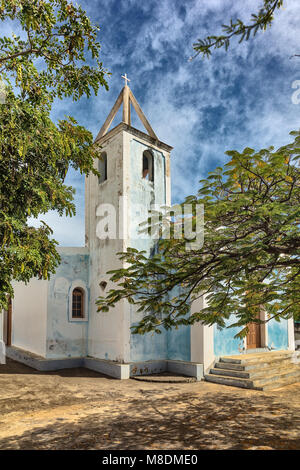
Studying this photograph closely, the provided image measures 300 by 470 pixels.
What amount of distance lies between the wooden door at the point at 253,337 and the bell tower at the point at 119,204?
5.18 metres

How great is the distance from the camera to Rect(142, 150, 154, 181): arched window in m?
14.3

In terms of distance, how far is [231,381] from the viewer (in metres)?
10.9

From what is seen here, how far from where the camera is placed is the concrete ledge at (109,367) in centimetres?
1152

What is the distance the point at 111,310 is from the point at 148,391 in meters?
3.56

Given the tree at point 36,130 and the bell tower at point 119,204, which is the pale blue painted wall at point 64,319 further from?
the tree at point 36,130

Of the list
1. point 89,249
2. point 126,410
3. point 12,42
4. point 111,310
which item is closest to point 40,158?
point 12,42

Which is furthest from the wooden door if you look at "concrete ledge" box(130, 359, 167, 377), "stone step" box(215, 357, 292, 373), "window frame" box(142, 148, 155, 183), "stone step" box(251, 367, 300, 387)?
"window frame" box(142, 148, 155, 183)

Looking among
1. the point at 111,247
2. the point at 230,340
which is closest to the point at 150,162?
the point at 111,247

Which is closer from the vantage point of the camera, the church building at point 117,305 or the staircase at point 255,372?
the staircase at point 255,372

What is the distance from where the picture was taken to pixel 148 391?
32.7 feet

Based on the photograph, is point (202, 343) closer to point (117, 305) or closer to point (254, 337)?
point (117, 305)

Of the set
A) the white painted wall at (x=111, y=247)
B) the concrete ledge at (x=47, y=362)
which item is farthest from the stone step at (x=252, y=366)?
the concrete ledge at (x=47, y=362)

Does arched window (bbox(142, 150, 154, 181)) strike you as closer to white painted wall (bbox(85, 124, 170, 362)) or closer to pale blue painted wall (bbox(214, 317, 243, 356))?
white painted wall (bbox(85, 124, 170, 362))

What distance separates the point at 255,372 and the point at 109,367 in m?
4.94
